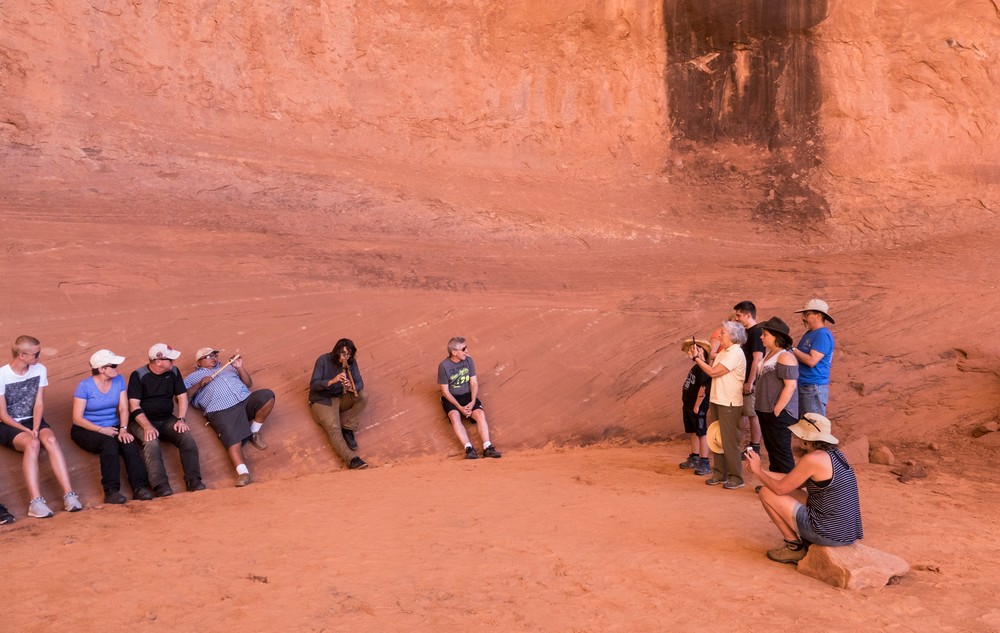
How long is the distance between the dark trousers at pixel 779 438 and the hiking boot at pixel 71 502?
5.59 meters

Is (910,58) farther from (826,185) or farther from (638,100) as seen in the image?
(638,100)

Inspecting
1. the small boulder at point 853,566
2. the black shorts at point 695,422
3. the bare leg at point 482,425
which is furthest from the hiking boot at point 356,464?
the small boulder at point 853,566

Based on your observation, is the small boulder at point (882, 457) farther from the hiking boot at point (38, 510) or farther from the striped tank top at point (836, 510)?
the hiking boot at point (38, 510)

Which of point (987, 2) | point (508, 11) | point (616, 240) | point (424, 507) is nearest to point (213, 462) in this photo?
point (424, 507)

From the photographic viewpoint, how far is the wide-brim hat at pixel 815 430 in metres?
5.36

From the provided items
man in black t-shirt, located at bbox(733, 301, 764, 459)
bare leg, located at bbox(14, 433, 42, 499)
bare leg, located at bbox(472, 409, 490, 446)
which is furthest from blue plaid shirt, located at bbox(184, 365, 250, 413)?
man in black t-shirt, located at bbox(733, 301, 764, 459)

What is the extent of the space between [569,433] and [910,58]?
800cm

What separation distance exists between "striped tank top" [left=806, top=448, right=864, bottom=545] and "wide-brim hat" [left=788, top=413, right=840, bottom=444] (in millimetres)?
→ 102

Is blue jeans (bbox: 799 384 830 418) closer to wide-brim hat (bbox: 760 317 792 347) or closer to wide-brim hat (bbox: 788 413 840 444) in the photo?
wide-brim hat (bbox: 760 317 792 347)

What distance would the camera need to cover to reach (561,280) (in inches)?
421

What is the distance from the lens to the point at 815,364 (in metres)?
7.49

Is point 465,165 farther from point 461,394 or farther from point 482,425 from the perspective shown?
point 482,425

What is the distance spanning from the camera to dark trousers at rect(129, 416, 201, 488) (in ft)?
23.7

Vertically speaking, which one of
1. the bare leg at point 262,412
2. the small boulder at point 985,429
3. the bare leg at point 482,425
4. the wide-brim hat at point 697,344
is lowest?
the small boulder at point 985,429
